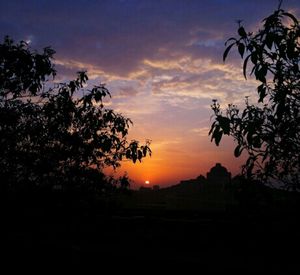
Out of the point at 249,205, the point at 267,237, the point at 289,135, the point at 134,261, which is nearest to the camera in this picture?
the point at 289,135

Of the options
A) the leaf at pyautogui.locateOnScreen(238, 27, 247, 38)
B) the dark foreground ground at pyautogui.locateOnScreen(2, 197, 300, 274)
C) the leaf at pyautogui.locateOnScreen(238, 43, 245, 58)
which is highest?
the leaf at pyautogui.locateOnScreen(238, 27, 247, 38)

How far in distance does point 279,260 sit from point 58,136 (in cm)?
676

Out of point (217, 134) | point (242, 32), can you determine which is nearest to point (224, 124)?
point (217, 134)

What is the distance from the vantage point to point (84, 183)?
1087 cm

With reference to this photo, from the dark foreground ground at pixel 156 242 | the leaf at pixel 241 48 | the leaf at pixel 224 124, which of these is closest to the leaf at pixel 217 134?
the leaf at pixel 224 124

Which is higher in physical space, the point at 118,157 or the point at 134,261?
the point at 118,157

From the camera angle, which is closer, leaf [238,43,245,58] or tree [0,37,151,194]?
leaf [238,43,245,58]

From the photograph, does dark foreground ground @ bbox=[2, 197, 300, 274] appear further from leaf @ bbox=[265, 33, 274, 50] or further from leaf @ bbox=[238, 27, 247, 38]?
leaf @ bbox=[238, 27, 247, 38]

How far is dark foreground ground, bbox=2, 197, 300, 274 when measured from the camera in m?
5.39

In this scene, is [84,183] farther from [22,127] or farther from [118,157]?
[22,127]

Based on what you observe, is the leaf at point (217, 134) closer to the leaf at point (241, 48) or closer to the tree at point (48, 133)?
the leaf at point (241, 48)

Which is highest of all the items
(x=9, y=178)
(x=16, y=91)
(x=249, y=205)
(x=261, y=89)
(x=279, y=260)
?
(x=16, y=91)

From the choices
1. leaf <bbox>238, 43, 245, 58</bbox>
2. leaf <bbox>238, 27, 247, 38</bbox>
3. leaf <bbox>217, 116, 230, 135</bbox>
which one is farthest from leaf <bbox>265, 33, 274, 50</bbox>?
leaf <bbox>217, 116, 230, 135</bbox>

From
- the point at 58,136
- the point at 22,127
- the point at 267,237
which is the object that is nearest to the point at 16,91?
the point at 22,127
